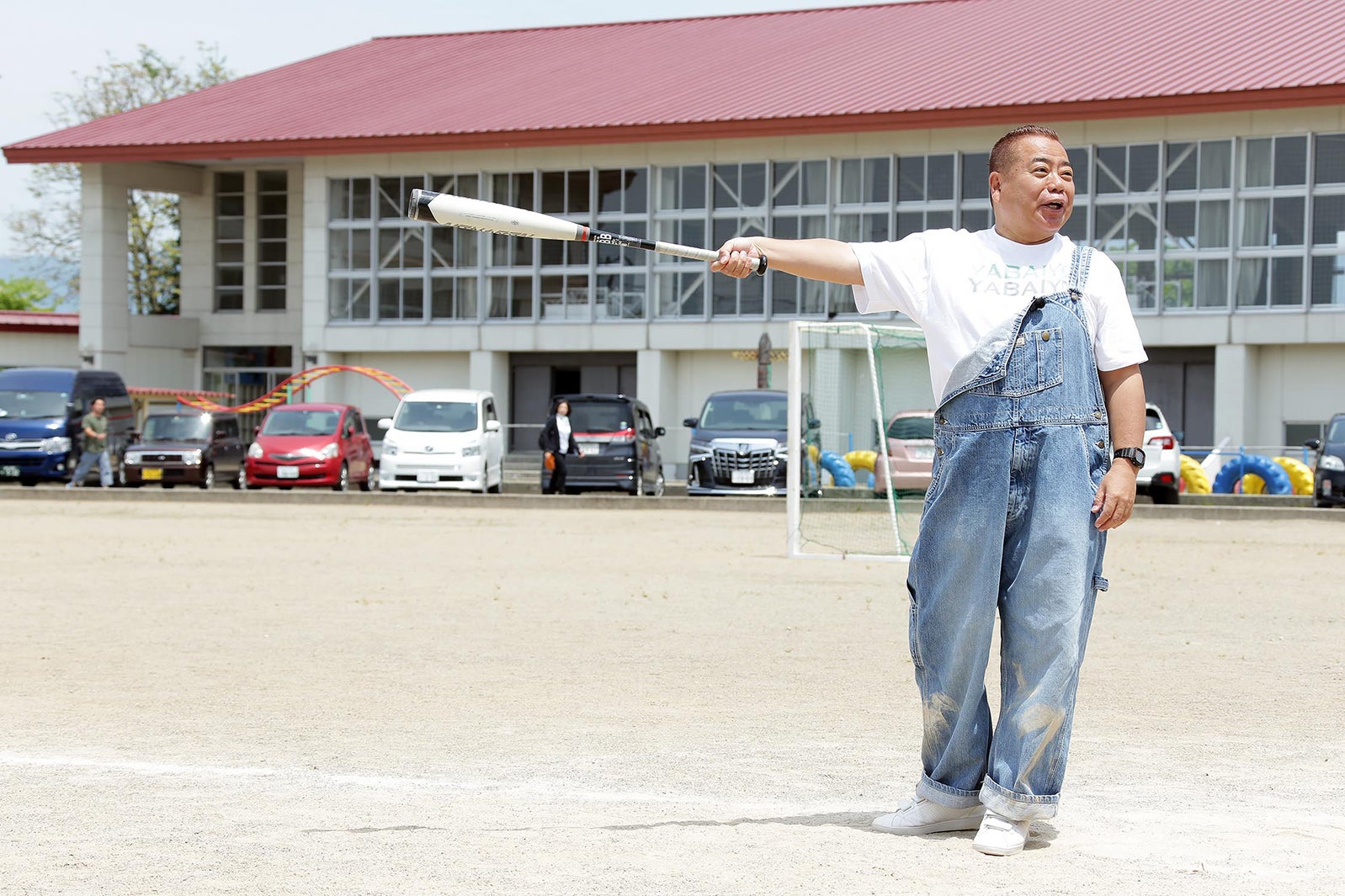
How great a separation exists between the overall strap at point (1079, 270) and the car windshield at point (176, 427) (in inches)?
1160

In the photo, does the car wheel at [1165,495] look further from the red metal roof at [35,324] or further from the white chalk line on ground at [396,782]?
the red metal roof at [35,324]

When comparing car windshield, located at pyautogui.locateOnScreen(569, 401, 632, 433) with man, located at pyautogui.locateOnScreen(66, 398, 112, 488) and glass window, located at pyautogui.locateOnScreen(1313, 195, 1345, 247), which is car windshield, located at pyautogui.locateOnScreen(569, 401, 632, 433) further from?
glass window, located at pyautogui.locateOnScreen(1313, 195, 1345, 247)

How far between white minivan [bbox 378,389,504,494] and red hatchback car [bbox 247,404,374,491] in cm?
97

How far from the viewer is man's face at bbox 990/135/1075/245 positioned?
5223mm

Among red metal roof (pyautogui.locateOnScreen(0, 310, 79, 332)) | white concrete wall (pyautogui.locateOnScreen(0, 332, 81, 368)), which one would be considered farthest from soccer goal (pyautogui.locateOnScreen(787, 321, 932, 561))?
white concrete wall (pyautogui.locateOnScreen(0, 332, 81, 368))

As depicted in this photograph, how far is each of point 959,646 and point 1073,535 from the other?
0.45 meters

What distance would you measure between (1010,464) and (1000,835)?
1.03 metres

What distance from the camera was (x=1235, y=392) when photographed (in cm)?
3941

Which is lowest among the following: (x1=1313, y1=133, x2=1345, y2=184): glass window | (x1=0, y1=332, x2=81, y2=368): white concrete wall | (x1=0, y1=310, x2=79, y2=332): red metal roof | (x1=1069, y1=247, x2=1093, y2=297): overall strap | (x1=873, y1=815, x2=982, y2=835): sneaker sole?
(x1=873, y1=815, x2=982, y2=835): sneaker sole

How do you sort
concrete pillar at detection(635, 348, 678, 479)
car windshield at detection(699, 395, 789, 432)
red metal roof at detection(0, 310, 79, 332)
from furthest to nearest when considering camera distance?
red metal roof at detection(0, 310, 79, 332)
concrete pillar at detection(635, 348, 678, 479)
car windshield at detection(699, 395, 789, 432)

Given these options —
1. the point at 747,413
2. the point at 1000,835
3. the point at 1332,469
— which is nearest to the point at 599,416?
the point at 747,413

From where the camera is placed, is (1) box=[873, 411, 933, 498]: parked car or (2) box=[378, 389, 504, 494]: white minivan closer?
(1) box=[873, 411, 933, 498]: parked car

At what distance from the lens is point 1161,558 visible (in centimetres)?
1775

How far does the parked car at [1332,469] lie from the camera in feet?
89.2
